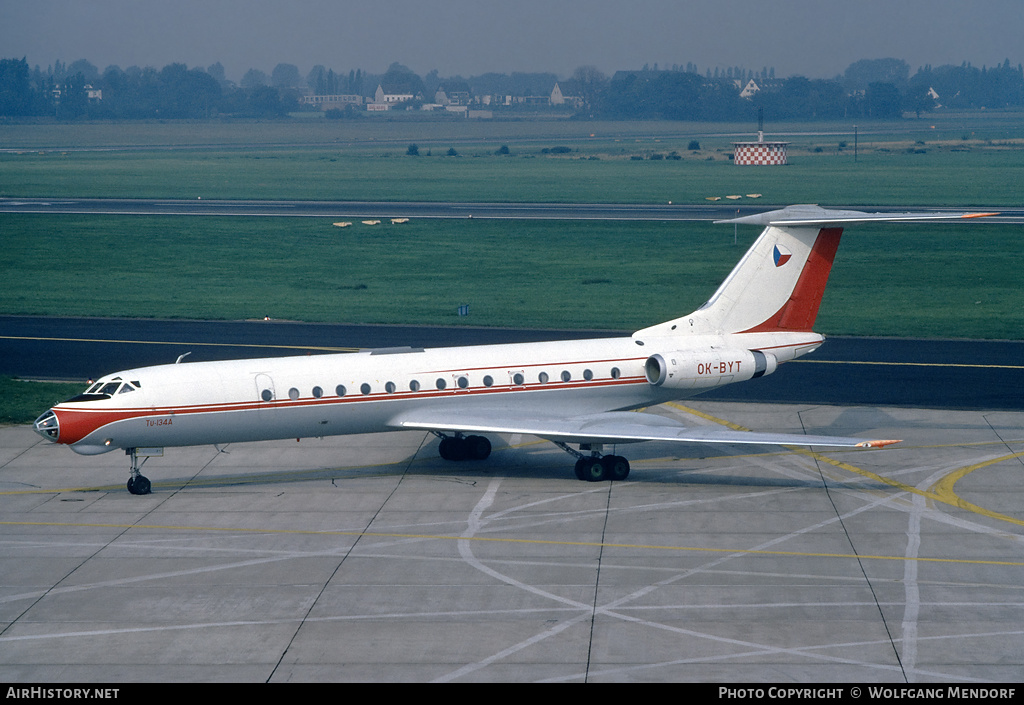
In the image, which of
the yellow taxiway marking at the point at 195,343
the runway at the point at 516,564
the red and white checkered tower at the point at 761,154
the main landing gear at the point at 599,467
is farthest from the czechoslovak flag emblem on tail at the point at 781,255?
the red and white checkered tower at the point at 761,154

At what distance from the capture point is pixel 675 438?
84.3 feet

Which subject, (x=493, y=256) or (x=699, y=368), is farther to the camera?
(x=493, y=256)

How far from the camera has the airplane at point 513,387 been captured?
85.3ft

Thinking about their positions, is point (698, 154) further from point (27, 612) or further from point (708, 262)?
point (27, 612)

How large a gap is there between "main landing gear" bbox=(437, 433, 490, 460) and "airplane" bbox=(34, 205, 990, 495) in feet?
0.10

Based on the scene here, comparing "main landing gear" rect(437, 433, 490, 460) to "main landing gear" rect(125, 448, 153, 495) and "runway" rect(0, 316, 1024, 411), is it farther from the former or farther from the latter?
"runway" rect(0, 316, 1024, 411)

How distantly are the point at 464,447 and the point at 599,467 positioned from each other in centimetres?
389

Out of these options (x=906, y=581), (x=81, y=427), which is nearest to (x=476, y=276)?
(x=81, y=427)

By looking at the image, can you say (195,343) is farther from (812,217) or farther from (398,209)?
(398,209)

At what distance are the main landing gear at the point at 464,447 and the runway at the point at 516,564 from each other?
0.40 metres

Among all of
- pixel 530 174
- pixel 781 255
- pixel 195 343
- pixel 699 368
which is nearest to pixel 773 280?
pixel 781 255

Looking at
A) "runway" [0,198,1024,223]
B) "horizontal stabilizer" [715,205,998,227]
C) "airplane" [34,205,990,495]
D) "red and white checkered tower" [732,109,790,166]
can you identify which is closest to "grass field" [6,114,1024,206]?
"red and white checkered tower" [732,109,790,166]

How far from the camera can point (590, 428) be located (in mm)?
26531

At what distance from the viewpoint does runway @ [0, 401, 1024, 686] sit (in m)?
17.6
